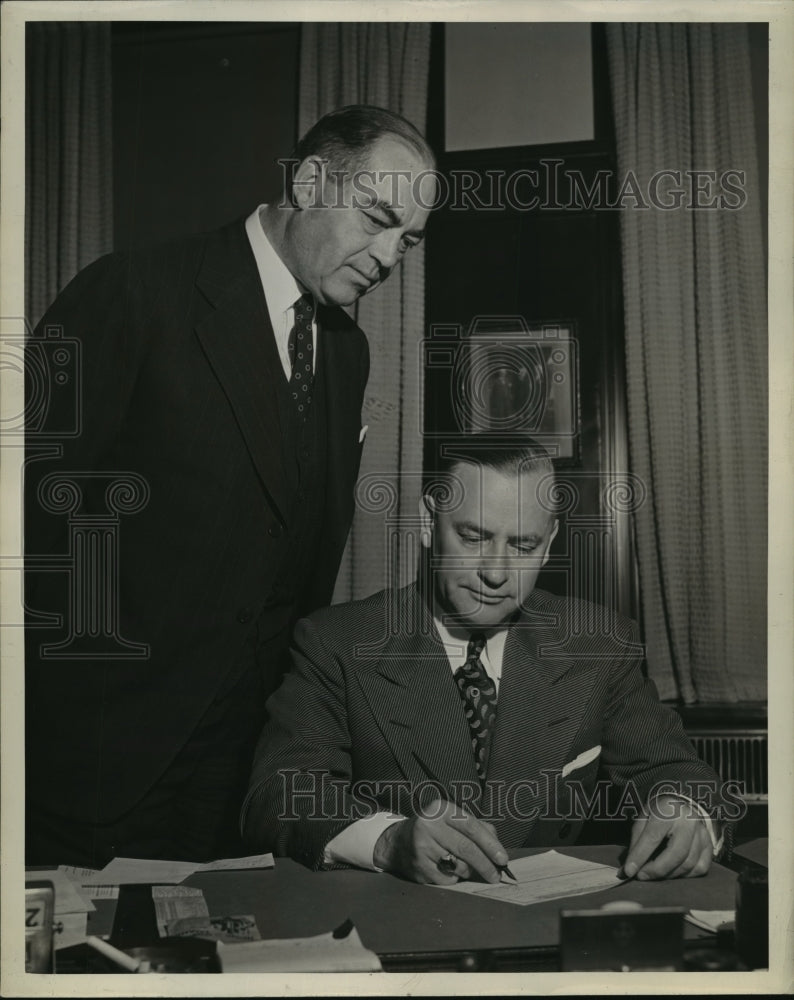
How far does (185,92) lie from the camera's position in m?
2.06

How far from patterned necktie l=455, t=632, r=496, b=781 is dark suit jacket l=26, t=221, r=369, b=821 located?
436 millimetres

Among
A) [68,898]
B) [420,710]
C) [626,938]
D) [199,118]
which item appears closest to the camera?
[626,938]

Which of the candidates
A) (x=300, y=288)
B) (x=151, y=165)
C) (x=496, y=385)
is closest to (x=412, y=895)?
(x=496, y=385)

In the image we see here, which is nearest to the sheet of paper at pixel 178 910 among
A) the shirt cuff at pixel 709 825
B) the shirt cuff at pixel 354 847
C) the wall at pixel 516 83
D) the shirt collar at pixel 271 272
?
the shirt cuff at pixel 354 847

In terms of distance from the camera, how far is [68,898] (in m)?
1.68

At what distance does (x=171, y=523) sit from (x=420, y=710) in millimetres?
620

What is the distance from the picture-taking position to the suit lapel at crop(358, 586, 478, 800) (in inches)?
76.4

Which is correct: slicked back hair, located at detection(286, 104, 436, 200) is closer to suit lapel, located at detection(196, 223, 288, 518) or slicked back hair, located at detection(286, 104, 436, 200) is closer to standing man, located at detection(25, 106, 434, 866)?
standing man, located at detection(25, 106, 434, 866)

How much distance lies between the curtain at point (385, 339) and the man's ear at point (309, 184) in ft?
0.28

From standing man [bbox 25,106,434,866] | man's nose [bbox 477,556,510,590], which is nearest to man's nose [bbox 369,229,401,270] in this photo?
standing man [bbox 25,106,434,866]

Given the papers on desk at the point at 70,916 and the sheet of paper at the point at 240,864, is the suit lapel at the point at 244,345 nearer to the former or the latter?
the sheet of paper at the point at 240,864

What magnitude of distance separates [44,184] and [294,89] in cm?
55

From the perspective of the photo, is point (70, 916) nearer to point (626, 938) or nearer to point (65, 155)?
point (626, 938)

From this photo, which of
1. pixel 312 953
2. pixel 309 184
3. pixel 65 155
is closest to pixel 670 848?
pixel 312 953
